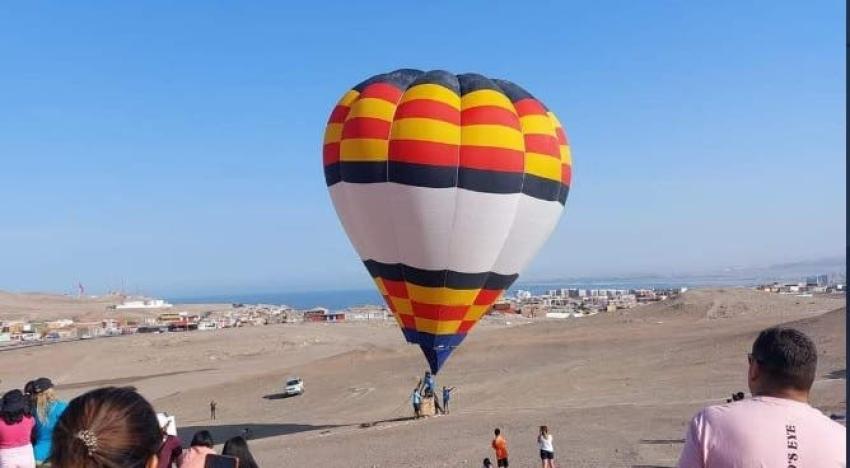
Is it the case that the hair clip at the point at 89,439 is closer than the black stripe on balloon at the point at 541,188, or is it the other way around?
the hair clip at the point at 89,439

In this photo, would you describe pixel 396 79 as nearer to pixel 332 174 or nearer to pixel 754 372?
pixel 332 174

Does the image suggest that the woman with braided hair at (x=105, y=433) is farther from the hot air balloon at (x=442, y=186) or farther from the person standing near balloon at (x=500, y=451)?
the hot air balloon at (x=442, y=186)

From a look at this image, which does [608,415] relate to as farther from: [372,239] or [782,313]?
[782,313]

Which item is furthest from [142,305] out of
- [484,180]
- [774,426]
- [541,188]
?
[774,426]

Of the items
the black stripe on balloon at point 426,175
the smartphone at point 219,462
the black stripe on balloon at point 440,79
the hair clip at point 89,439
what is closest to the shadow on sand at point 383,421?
the black stripe on balloon at point 426,175

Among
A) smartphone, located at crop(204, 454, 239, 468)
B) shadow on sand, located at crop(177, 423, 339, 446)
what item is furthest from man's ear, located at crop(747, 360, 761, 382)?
shadow on sand, located at crop(177, 423, 339, 446)

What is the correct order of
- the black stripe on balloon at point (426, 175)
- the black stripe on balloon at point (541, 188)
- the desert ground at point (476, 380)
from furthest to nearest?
the black stripe on balloon at point (541, 188), the black stripe on balloon at point (426, 175), the desert ground at point (476, 380)
